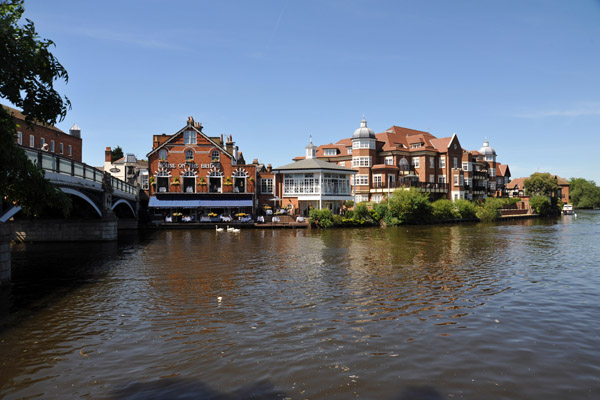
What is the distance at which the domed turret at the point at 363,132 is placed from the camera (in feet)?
237

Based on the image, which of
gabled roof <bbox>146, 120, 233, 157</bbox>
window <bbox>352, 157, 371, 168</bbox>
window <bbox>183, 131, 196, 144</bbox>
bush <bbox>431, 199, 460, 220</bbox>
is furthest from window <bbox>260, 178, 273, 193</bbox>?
bush <bbox>431, 199, 460, 220</bbox>

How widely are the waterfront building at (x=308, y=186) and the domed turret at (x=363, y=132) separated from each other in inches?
555

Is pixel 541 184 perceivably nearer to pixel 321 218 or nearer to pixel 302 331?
pixel 321 218

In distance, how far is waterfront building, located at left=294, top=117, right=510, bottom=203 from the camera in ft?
234

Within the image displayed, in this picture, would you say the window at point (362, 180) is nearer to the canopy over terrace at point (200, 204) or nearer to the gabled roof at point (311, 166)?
the gabled roof at point (311, 166)

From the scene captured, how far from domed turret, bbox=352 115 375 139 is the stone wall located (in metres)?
47.4

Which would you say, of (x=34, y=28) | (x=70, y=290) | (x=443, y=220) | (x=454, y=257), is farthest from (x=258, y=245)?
(x=443, y=220)

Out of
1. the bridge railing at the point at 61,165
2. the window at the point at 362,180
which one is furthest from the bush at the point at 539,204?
the bridge railing at the point at 61,165

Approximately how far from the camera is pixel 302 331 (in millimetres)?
11047

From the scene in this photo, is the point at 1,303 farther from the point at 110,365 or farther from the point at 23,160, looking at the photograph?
the point at 110,365

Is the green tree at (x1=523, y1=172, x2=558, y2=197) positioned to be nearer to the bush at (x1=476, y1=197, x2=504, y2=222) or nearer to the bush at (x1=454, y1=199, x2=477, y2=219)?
the bush at (x1=476, y1=197, x2=504, y2=222)

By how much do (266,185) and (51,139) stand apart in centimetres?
2917

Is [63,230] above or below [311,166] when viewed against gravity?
below

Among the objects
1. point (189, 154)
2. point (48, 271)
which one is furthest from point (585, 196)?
point (48, 271)
